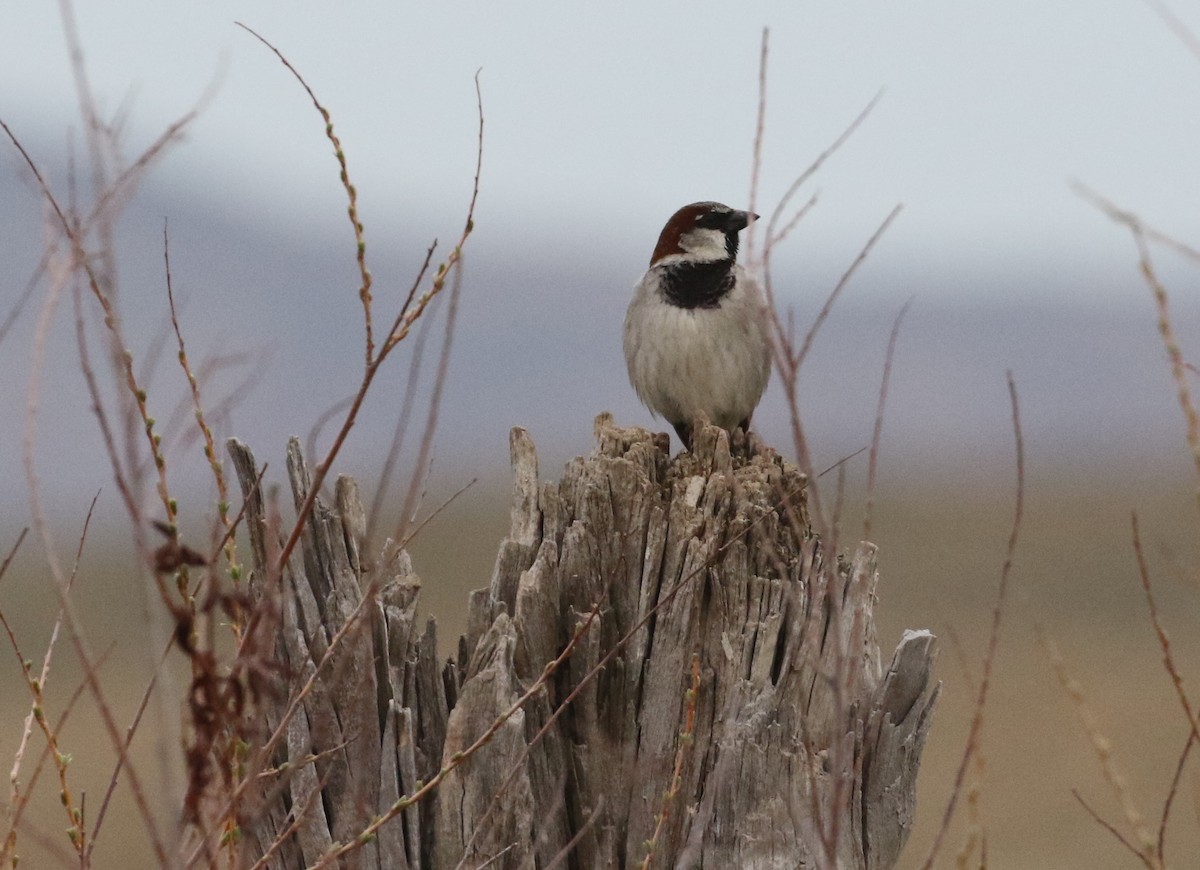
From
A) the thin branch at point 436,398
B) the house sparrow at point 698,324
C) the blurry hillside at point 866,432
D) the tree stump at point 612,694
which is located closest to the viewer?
the thin branch at point 436,398

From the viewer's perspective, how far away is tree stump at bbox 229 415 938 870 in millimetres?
3832

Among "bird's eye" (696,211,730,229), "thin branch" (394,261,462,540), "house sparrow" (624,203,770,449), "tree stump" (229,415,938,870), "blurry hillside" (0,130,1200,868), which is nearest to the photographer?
"thin branch" (394,261,462,540)

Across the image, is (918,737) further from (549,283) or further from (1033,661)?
(549,283)

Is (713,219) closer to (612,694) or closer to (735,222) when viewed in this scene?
(735,222)

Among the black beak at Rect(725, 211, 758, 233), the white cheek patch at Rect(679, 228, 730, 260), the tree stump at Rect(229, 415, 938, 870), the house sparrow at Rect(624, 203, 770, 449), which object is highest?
the black beak at Rect(725, 211, 758, 233)

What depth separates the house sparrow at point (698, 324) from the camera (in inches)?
272

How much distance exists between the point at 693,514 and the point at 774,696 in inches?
24.3

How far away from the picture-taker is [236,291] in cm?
15975

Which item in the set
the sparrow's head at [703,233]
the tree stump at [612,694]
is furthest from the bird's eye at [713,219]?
the tree stump at [612,694]

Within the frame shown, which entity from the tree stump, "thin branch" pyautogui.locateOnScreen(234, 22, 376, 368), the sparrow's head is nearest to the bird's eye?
the sparrow's head

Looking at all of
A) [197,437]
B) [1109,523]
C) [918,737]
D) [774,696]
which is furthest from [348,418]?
[1109,523]

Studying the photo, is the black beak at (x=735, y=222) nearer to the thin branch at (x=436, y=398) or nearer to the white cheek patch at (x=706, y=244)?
the white cheek patch at (x=706, y=244)

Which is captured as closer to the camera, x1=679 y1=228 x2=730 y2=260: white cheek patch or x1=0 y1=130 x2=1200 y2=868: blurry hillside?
x1=679 y1=228 x2=730 y2=260: white cheek patch

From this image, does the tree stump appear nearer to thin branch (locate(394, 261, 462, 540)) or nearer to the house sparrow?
thin branch (locate(394, 261, 462, 540))
